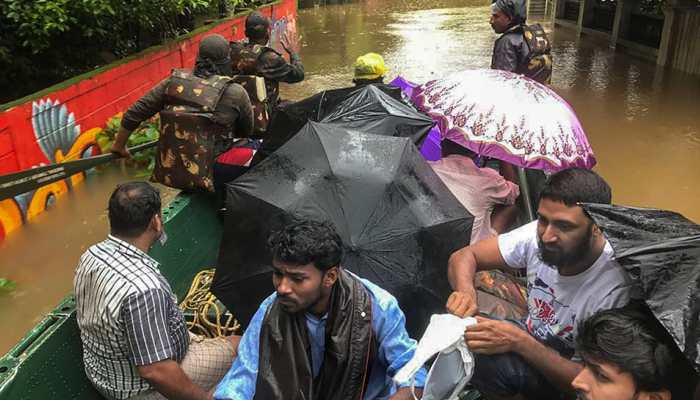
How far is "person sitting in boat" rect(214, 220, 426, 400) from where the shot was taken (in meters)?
1.86

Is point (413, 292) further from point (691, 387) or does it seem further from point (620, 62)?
point (620, 62)

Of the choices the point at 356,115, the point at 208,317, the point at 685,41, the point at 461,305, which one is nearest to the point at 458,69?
the point at 685,41

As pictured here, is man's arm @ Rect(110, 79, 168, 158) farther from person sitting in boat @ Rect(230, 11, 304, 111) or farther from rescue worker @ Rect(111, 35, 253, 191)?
person sitting in boat @ Rect(230, 11, 304, 111)

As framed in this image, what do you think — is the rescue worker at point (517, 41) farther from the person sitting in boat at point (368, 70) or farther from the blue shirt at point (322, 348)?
the blue shirt at point (322, 348)

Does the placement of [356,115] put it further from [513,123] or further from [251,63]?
[251,63]

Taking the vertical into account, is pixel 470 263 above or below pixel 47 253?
above

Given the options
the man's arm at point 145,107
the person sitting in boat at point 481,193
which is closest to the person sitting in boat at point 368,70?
the person sitting in boat at point 481,193

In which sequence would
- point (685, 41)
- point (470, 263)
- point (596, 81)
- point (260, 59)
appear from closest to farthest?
point (470, 263)
point (260, 59)
point (685, 41)
point (596, 81)

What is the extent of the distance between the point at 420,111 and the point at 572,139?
0.96m

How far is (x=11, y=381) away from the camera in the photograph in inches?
76.9

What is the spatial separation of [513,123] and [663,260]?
139cm

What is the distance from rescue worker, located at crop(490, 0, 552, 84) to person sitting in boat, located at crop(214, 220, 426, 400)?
10.9 feet

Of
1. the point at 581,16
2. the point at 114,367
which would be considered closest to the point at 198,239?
the point at 114,367

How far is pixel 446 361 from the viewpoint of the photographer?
180 cm
